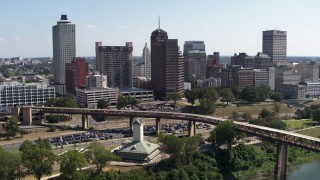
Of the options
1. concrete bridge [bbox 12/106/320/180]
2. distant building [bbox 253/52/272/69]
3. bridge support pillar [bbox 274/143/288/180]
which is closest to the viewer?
concrete bridge [bbox 12/106/320/180]

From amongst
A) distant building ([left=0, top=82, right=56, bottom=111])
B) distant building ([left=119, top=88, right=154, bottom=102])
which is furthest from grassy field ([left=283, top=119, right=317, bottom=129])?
distant building ([left=0, top=82, right=56, bottom=111])

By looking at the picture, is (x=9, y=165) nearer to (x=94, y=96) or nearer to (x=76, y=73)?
(x=94, y=96)

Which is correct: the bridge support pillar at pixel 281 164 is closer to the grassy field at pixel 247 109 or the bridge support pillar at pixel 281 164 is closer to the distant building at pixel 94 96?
the grassy field at pixel 247 109

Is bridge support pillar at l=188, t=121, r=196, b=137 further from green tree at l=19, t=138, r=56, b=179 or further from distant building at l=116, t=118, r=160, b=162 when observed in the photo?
green tree at l=19, t=138, r=56, b=179

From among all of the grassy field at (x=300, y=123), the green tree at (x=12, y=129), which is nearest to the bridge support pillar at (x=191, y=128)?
the grassy field at (x=300, y=123)

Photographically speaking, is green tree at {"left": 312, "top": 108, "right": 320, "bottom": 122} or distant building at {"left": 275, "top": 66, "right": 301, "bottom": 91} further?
distant building at {"left": 275, "top": 66, "right": 301, "bottom": 91}

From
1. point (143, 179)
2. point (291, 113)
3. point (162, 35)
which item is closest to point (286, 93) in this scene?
point (291, 113)
